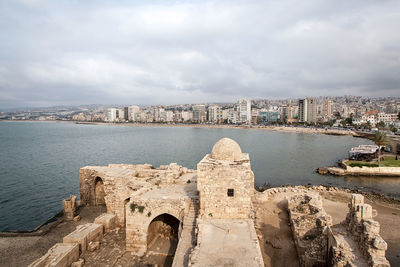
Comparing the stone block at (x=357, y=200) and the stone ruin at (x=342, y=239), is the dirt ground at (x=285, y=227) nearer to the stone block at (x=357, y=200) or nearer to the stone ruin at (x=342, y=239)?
the stone ruin at (x=342, y=239)

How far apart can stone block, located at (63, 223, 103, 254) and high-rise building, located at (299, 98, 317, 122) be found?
123m

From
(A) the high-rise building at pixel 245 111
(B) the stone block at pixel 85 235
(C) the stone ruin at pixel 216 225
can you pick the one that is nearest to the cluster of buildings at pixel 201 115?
(A) the high-rise building at pixel 245 111

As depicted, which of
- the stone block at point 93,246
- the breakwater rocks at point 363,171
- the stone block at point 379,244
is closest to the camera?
the stone block at point 379,244

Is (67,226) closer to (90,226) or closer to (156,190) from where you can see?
(90,226)

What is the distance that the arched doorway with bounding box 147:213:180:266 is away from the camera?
1124cm

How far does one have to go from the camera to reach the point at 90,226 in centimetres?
1272

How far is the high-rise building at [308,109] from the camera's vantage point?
397ft

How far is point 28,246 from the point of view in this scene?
13.2 meters

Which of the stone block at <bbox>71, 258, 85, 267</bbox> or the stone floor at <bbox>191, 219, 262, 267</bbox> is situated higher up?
the stone floor at <bbox>191, 219, 262, 267</bbox>

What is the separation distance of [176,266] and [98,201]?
12688 millimetres

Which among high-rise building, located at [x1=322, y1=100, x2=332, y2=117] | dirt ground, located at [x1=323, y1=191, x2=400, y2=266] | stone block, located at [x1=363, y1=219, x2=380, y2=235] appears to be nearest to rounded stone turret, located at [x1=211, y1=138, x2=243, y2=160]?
stone block, located at [x1=363, y1=219, x2=380, y2=235]

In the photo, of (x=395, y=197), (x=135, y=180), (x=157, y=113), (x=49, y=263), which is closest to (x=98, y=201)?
(x=135, y=180)

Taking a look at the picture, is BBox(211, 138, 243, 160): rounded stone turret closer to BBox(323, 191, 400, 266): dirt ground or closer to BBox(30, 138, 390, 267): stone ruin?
BBox(30, 138, 390, 267): stone ruin

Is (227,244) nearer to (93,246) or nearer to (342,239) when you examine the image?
(342,239)
